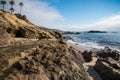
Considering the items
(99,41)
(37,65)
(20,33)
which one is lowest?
(99,41)

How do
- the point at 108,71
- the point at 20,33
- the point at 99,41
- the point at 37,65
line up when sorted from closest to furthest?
the point at 37,65, the point at 108,71, the point at 20,33, the point at 99,41

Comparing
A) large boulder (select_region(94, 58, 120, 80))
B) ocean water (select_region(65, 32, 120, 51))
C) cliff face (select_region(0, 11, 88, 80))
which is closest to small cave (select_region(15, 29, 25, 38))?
large boulder (select_region(94, 58, 120, 80))

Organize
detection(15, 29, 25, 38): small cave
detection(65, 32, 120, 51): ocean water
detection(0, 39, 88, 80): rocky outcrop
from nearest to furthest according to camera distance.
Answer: detection(0, 39, 88, 80): rocky outcrop < detection(15, 29, 25, 38): small cave < detection(65, 32, 120, 51): ocean water

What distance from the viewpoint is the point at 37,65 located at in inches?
322

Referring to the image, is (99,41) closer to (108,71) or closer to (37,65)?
(108,71)

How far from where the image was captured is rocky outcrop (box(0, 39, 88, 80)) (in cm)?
741

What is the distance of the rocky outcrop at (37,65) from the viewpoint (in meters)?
7.41

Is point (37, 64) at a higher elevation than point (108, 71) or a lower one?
higher

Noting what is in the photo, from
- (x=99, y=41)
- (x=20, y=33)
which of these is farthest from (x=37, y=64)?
(x=99, y=41)

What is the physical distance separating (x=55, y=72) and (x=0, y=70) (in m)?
2.65

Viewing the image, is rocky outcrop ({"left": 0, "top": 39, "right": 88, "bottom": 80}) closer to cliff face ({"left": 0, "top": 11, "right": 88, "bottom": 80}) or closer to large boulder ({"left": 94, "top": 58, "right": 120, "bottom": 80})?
cliff face ({"left": 0, "top": 11, "right": 88, "bottom": 80})

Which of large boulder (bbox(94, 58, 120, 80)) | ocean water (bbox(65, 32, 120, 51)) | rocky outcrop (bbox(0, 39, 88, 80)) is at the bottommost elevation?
ocean water (bbox(65, 32, 120, 51))

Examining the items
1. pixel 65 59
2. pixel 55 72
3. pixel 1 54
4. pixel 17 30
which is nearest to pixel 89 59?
pixel 65 59

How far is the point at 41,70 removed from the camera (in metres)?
8.05
